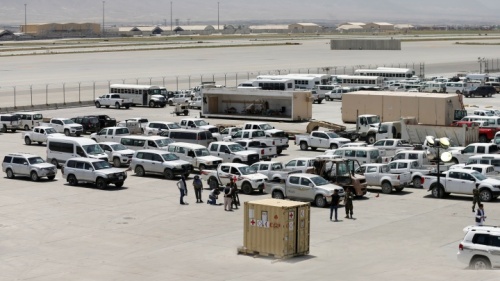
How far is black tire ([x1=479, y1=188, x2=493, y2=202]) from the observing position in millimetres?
39938

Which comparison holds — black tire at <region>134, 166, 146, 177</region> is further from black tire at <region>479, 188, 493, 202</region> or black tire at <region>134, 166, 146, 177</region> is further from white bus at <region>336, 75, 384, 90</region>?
white bus at <region>336, 75, 384, 90</region>

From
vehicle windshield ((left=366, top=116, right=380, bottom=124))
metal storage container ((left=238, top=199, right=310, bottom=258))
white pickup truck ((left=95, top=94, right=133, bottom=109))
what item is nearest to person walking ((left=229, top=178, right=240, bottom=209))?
metal storage container ((left=238, top=199, right=310, bottom=258))

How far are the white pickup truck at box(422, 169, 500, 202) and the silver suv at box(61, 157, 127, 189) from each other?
511 inches

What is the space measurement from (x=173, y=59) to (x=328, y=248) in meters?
122

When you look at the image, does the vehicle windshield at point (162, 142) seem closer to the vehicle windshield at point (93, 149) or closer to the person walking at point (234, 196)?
the vehicle windshield at point (93, 149)

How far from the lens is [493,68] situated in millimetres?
126812

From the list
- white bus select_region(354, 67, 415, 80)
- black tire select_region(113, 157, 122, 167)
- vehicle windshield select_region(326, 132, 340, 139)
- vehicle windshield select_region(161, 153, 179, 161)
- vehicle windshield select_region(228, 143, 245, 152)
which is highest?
white bus select_region(354, 67, 415, 80)

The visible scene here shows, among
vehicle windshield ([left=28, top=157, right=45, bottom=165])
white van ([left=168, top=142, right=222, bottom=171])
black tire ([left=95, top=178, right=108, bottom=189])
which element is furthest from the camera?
white van ([left=168, top=142, right=222, bottom=171])

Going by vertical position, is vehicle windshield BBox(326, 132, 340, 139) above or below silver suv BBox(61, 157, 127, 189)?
above

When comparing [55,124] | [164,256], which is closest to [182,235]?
[164,256]

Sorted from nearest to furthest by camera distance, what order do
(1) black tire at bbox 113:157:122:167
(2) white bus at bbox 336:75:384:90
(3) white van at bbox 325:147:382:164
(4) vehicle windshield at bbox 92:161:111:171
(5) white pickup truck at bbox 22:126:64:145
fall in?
(4) vehicle windshield at bbox 92:161:111:171 < (3) white van at bbox 325:147:382:164 < (1) black tire at bbox 113:157:122:167 < (5) white pickup truck at bbox 22:126:64:145 < (2) white bus at bbox 336:75:384:90

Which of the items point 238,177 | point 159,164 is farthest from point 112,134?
point 238,177

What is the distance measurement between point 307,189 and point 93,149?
1400 cm

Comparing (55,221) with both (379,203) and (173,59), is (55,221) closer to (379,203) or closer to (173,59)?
(379,203)
